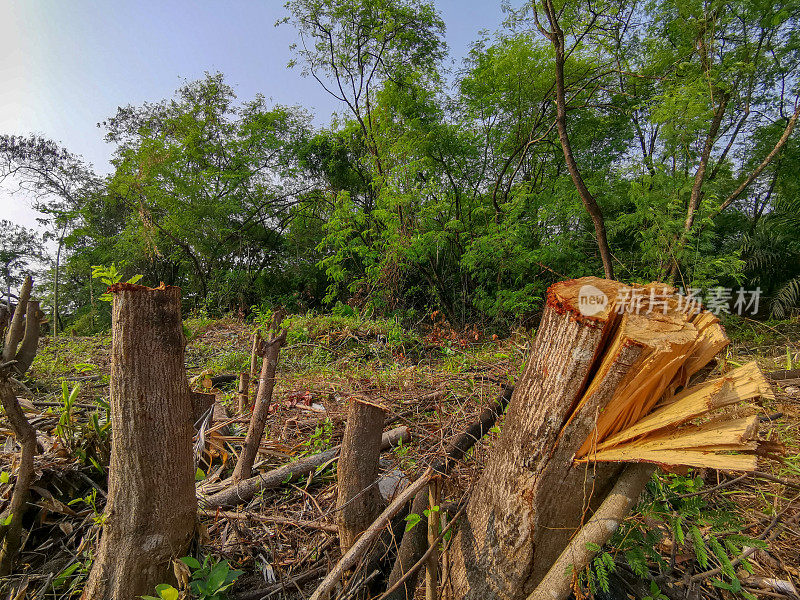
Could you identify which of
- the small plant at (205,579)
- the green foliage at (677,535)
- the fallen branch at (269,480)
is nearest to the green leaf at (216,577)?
the small plant at (205,579)

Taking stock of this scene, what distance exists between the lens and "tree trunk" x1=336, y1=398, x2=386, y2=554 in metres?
1.46

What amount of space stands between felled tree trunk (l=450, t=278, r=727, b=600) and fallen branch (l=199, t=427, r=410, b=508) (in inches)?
37.1

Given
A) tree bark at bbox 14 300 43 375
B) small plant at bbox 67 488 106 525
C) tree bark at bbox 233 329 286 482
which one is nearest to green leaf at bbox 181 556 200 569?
tree bark at bbox 233 329 286 482

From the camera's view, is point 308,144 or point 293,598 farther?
point 308,144

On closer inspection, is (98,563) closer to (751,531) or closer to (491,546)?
(491,546)

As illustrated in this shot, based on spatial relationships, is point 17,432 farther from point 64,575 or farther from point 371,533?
point 371,533

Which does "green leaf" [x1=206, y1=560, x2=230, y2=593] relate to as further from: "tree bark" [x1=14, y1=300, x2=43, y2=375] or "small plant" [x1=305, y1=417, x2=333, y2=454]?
"tree bark" [x1=14, y1=300, x2=43, y2=375]

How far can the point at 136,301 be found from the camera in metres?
1.29

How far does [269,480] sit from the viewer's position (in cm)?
189

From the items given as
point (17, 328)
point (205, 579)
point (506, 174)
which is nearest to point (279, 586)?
point (205, 579)

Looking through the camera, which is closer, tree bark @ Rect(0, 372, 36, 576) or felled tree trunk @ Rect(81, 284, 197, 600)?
felled tree trunk @ Rect(81, 284, 197, 600)

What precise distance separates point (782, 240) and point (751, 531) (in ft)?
26.8

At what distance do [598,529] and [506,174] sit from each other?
7720 mm

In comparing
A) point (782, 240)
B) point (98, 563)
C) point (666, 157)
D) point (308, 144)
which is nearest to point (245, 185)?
point (308, 144)
